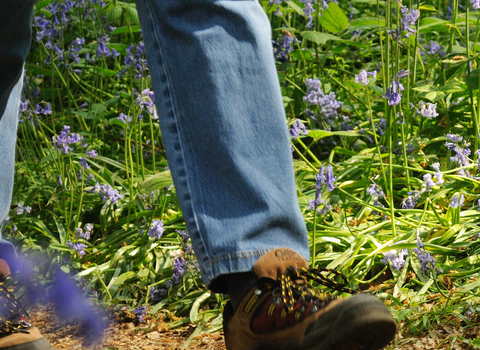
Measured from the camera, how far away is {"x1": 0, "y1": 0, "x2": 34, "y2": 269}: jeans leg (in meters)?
1.33

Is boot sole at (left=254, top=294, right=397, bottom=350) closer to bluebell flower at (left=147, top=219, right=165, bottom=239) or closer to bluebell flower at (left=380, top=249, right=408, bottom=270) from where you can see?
bluebell flower at (left=380, top=249, right=408, bottom=270)

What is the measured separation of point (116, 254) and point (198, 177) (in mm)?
976

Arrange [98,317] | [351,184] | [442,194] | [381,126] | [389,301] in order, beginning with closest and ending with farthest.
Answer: [389,301]
[98,317]
[442,194]
[351,184]
[381,126]

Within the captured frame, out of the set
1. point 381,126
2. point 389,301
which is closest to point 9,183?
point 389,301

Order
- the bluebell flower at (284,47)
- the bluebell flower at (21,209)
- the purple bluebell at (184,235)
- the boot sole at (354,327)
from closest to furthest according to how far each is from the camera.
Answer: the boot sole at (354,327) < the purple bluebell at (184,235) < the bluebell flower at (21,209) < the bluebell flower at (284,47)

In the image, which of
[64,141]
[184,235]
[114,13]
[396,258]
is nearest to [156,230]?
[184,235]

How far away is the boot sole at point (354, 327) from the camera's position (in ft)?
3.19

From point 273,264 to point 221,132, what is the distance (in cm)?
25

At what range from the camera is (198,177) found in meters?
1.11

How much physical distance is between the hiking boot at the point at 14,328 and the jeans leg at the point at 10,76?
0.42ft

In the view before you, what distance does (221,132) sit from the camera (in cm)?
110

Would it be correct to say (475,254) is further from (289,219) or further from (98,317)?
(98,317)

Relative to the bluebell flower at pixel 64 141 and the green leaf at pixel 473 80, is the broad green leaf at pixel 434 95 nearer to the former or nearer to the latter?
the green leaf at pixel 473 80

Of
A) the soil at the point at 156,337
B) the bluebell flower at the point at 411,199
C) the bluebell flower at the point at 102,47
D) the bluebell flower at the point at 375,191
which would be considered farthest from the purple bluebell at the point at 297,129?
the bluebell flower at the point at 102,47
